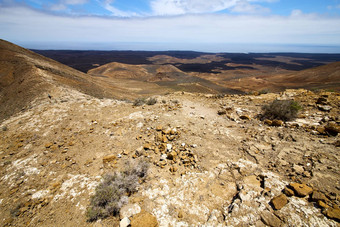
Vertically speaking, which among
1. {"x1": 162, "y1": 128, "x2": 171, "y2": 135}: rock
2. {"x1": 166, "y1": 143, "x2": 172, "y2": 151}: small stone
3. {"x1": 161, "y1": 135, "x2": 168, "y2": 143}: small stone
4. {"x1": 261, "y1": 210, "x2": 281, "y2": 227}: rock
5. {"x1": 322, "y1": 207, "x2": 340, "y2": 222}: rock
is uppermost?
{"x1": 162, "y1": 128, "x2": 171, "y2": 135}: rock

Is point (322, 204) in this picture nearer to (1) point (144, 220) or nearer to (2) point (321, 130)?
(1) point (144, 220)

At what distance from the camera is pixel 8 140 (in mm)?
5168

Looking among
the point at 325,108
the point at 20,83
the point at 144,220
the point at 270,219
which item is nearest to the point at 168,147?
the point at 144,220

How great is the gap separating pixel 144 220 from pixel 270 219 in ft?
6.28

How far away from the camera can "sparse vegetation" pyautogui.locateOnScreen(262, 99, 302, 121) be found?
509 cm

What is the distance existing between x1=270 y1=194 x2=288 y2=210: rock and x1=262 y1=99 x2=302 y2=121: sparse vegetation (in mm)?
3631

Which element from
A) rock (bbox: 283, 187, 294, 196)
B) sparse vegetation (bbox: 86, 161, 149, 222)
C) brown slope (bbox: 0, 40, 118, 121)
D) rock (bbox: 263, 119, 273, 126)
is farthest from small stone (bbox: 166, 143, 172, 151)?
brown slope (bbox: 0, 40, 118, 121)

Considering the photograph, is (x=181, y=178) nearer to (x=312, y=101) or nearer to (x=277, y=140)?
(x=277, y=140)

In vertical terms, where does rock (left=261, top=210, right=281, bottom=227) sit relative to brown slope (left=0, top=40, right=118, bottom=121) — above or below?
below

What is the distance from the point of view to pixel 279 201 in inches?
92.5

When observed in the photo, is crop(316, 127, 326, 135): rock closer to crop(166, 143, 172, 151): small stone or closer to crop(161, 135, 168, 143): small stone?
crop(166, 143, 172, 151): small stone

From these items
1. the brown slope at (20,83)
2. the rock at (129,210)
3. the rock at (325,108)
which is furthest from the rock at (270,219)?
the brown slope at (20,83)

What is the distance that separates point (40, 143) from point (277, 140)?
7179mm

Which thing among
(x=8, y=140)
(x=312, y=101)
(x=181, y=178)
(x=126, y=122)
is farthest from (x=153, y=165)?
(x=312, y=101)
